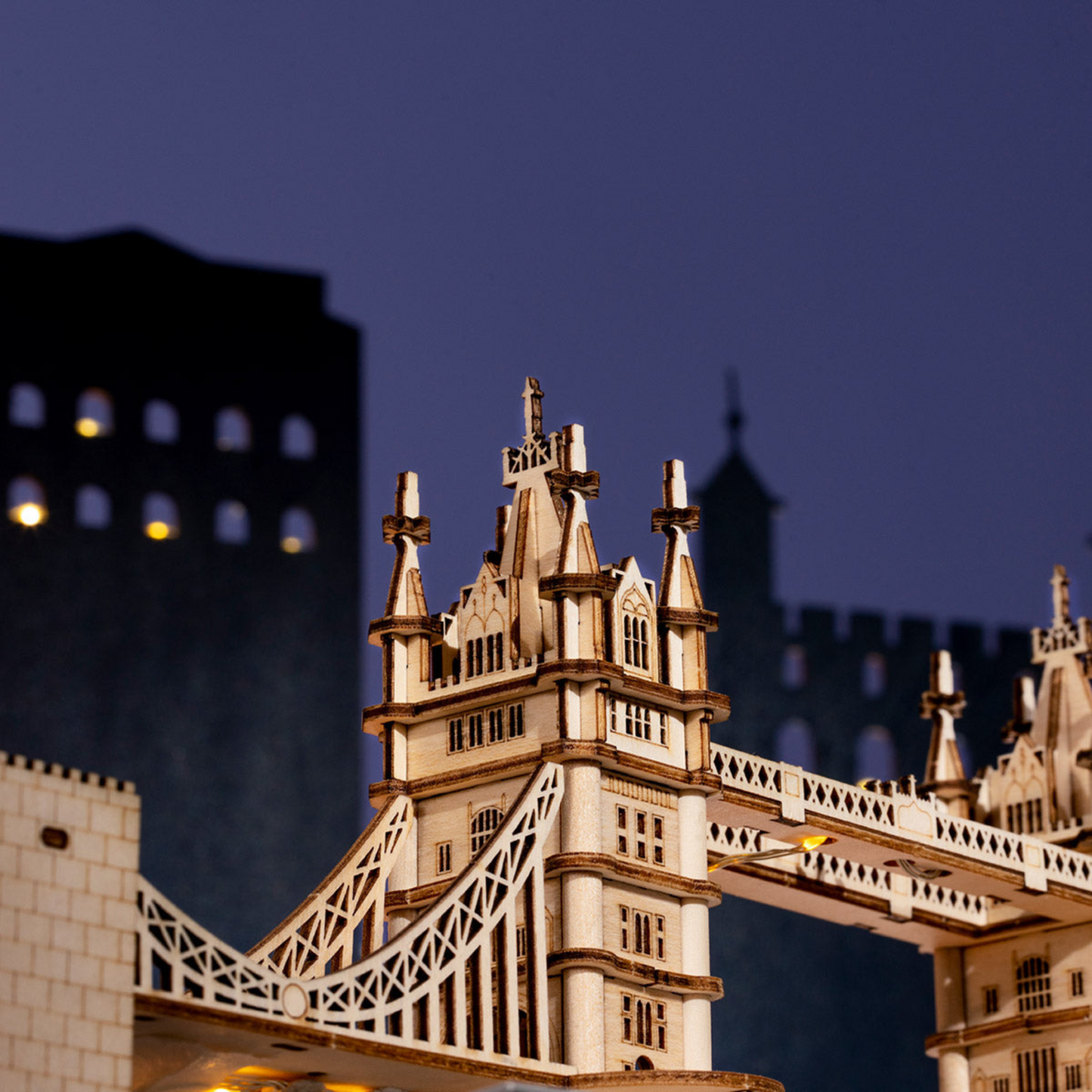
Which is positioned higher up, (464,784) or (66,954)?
(464,784)

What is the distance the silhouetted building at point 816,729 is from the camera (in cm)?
9812

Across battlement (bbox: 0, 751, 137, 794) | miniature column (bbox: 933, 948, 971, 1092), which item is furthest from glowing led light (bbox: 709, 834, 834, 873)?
miniature column (bbox: 933, 948, 971, 1092)

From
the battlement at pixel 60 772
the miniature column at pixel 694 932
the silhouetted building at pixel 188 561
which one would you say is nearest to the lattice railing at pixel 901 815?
the miniature column at pixel 694 932

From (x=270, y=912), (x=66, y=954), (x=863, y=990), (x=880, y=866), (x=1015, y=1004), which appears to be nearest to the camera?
(x=66, y=954)

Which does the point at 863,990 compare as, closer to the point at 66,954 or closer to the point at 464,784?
the point at 464,784

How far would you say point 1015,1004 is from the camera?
6656 centimetres

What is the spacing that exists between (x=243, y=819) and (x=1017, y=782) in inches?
1213

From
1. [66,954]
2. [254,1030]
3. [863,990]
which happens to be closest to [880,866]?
[254,1030]

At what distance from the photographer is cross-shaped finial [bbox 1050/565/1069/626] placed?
235 feet

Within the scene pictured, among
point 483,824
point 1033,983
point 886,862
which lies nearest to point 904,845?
point 886,862

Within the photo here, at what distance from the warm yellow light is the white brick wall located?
51679 millimetres

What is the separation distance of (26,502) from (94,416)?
4335 millimetres

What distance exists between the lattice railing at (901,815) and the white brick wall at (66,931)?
18.7 metres

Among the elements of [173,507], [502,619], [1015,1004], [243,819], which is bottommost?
[1015,1004]
